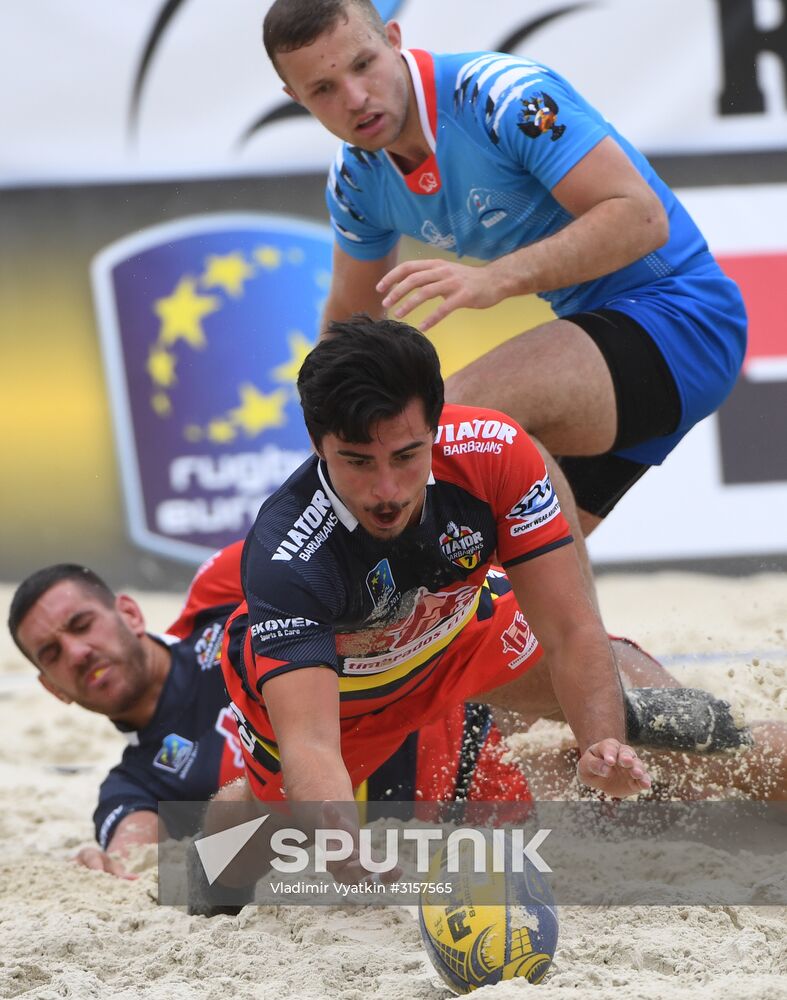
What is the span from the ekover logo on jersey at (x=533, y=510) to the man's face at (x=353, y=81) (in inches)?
35.8

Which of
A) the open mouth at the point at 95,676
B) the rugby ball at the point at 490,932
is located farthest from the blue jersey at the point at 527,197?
the open mouth at the point at 95,676

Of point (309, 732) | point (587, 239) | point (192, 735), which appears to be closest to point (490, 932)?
point (309, 732)

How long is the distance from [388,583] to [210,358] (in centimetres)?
330

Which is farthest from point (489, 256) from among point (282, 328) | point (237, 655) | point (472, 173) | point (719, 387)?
point (282, 328)

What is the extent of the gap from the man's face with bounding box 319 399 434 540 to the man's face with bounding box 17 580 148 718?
1.69 meters

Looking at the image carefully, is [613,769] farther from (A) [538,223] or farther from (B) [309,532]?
(A) [538,223]

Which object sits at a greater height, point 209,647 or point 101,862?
point 209,647

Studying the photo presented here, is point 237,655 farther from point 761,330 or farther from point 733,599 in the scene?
point 761,330

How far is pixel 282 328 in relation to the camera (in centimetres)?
566

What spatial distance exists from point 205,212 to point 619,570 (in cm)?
242

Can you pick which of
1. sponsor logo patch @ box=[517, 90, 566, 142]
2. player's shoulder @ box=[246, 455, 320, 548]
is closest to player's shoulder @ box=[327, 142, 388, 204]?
sponsor logo patch @ box=[517, 90, 566, 142]

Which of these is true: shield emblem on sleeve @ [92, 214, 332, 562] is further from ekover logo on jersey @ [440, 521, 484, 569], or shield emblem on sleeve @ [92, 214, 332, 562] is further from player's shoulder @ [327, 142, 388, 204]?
ekover logo on jersey @ [440, 521, 484, 569]

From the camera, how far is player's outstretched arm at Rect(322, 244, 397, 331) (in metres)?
3.44

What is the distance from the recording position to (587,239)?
8.98 feet
